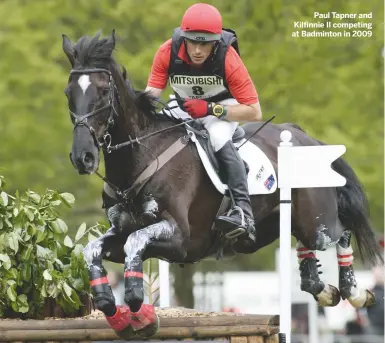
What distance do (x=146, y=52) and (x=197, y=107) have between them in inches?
305

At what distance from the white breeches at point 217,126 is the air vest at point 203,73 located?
11 cm

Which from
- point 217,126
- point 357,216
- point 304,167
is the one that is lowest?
point 357,216

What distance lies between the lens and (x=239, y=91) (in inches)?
296

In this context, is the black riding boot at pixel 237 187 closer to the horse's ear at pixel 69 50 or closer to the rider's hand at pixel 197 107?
the rider's hand at pixel 197 107

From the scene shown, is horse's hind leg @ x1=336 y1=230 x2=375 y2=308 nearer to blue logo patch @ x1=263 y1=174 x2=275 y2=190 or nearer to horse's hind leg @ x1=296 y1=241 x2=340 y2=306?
horse's hind leg @ x1=296 y1=241 x2=340 y2=306

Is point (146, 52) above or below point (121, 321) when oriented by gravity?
above

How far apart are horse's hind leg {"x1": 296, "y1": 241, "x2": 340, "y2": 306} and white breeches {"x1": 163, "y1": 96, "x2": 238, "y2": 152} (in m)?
1.45

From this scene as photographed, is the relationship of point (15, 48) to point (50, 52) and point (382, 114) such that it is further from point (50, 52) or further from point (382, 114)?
point (382, 114)

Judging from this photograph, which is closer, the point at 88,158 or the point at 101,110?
the point at 88,158

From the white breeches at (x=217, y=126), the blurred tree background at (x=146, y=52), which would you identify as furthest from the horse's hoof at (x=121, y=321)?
the blurred tree background at (x=146, y=52)

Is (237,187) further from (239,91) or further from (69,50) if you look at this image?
(69,50)

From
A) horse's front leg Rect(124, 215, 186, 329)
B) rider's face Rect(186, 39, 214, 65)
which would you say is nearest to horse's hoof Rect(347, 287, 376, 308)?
horse's front leg Rect(124, 215, 186, 329)

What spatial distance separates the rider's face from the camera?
7285 millimetres

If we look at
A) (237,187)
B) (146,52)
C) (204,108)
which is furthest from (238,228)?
(146,52)
